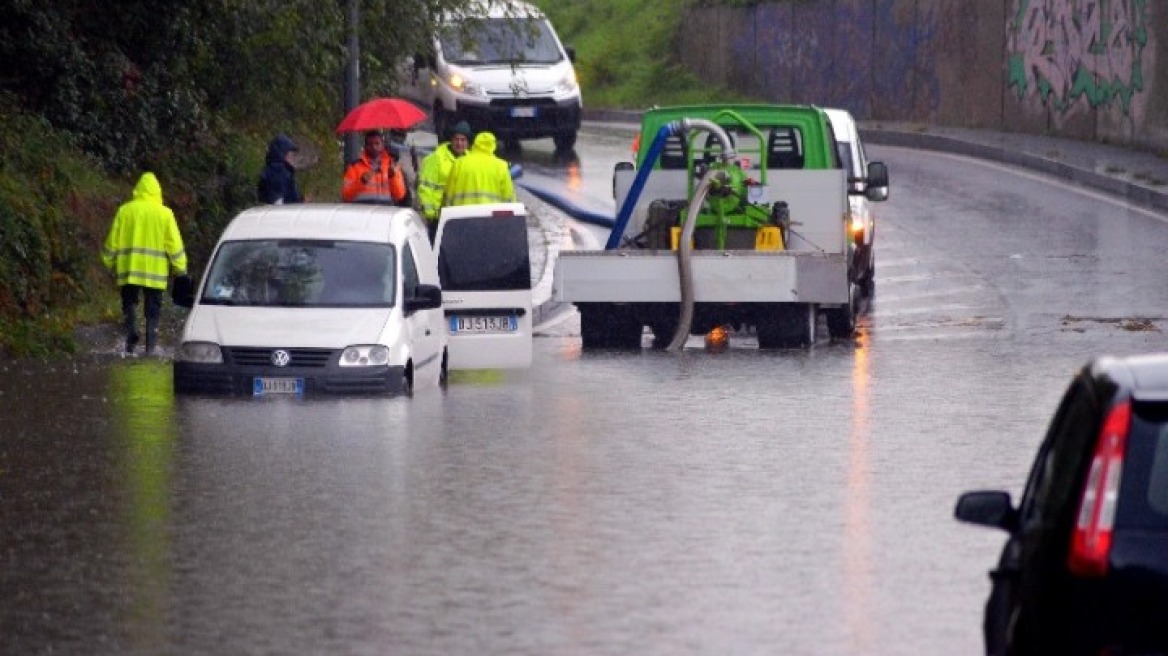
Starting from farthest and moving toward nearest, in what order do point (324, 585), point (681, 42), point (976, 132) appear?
point (681, 42) → point (976, 132) → point (324, 585)

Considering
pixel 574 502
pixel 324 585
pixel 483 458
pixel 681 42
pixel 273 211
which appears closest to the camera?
pixel 324 585

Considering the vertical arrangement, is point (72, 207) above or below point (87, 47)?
below

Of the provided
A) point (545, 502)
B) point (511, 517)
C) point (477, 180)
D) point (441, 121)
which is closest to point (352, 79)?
point (477, 180)

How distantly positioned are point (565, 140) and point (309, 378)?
23.3 m

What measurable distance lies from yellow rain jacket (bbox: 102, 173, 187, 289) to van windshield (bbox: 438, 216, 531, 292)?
8.88 feet

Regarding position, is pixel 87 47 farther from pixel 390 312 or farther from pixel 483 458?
pixel 483 458

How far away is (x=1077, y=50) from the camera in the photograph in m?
40.9

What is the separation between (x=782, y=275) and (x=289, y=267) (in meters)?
4.63

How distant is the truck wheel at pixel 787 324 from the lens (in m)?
22.2

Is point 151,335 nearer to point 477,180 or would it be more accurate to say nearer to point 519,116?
point 477,180

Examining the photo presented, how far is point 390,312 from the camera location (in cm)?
1841

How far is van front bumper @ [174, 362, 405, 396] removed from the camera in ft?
58.9

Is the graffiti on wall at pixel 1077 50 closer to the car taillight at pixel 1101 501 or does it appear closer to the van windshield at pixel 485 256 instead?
the van windshield at pixel 485 256

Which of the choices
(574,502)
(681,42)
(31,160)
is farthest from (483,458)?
(681,42)
